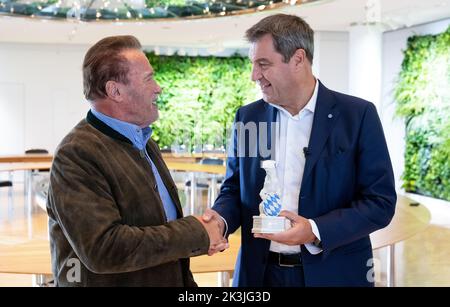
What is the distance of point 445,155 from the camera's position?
9.04m

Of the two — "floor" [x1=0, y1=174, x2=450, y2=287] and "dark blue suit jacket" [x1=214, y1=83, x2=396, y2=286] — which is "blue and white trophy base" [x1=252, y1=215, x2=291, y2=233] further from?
"floor" [x1=0, y1=174, x2=450, y2=287]

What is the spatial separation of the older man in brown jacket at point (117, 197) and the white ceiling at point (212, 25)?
5.81 metres

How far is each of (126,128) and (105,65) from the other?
18 centimetres

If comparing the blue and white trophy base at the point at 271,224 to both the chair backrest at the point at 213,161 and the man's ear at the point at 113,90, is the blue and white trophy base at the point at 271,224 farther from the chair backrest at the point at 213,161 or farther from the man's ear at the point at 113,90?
the chair backrest at the point at 213,161

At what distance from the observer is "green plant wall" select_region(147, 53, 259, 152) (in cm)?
1333

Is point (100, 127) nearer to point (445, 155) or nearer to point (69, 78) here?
point (445, 155)

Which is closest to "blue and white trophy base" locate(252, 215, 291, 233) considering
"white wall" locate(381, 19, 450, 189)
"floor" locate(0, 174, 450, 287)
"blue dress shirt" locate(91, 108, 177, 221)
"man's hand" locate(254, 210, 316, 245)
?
"man's hand" locate(254, 210, 316, 245)

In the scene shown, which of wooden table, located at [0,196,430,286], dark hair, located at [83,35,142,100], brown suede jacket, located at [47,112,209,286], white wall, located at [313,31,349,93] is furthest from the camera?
white wall, located at [313,31,349,93]

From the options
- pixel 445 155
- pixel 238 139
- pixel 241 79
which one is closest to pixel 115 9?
pixel 241 79

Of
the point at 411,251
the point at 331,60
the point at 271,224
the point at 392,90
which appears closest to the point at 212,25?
the point at 331,60

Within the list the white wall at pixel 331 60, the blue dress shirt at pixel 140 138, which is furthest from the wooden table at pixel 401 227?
the white wall at pixel 331 60

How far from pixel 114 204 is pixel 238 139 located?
57cm

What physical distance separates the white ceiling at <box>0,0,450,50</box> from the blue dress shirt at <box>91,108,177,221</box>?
18.9ft

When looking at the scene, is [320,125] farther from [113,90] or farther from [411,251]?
[411,251]
